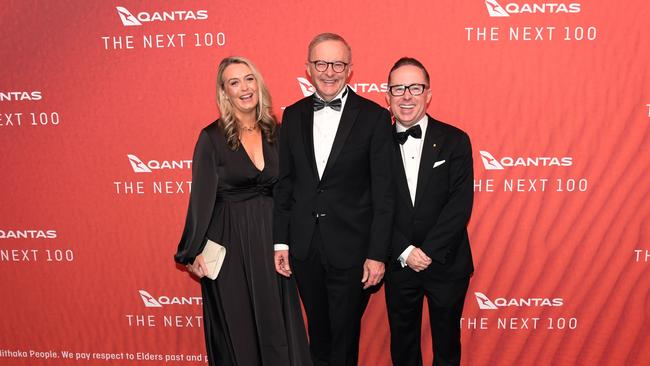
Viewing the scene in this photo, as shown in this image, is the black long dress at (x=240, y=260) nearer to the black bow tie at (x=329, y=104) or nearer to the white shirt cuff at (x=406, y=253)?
the black bow tie at (x=329, y=104)

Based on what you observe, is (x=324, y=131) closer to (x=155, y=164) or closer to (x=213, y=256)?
(x=213, y=256)

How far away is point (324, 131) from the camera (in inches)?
87.8

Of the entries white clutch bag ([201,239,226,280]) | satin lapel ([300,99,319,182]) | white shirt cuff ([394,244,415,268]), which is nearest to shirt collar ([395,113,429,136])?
satin lapel ([300,99,319,182])

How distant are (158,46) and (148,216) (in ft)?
3.40

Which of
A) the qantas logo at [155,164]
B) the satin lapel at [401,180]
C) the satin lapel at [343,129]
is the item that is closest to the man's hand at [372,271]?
the satin lapel at [401,180]

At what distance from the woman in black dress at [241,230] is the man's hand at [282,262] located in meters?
0.11

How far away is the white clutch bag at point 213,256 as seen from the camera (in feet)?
7.82

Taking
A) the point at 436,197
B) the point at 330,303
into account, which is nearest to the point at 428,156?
the point at 436,197

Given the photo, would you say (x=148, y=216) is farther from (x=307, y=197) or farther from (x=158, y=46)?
(x=307, y=197)

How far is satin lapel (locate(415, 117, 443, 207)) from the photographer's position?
2240mm

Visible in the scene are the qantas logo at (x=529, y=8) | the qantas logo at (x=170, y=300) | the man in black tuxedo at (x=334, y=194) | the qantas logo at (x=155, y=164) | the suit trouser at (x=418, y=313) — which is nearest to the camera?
the man in black tuxedo at (x=334, y=194)

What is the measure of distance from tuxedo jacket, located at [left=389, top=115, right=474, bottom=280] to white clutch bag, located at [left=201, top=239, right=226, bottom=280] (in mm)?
849

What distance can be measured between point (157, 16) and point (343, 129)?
1.44m

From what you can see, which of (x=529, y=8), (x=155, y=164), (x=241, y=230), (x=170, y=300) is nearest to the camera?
(x=241, y=230)
